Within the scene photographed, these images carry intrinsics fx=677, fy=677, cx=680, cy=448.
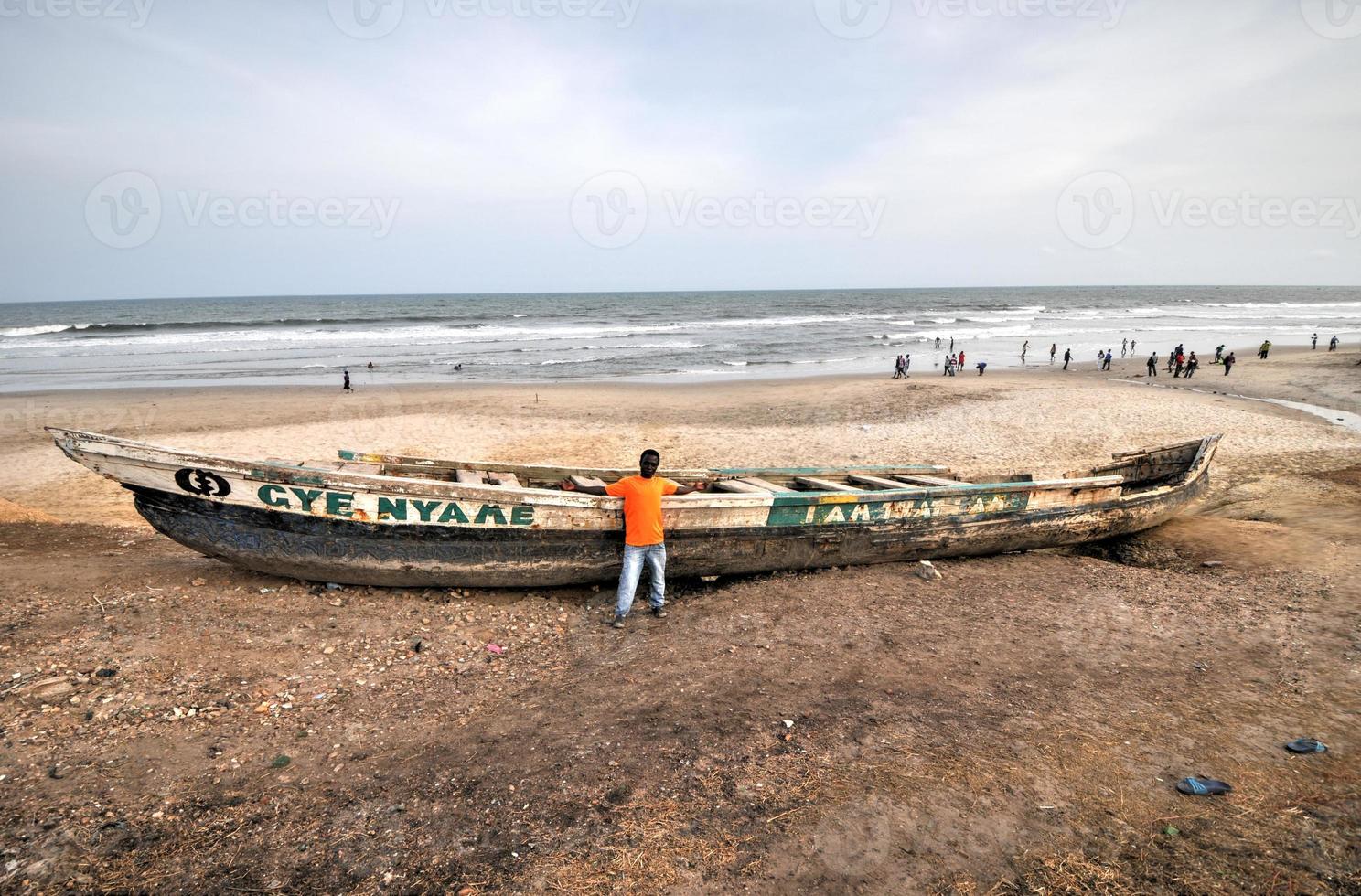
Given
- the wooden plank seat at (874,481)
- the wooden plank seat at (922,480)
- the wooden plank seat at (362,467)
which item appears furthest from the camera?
the wooden plank seat at (922,480)

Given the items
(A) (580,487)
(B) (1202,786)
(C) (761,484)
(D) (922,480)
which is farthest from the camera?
(D) (922,480)

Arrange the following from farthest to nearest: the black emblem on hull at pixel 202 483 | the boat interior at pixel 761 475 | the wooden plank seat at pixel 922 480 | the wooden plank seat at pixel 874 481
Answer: the wooden plank seat at pixel 922 480
the wooden plank seat at pixel 874 481
the boat interior at pixel 761 475
the black emblem on hull at pixel 202 483

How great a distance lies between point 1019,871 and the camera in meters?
3.47

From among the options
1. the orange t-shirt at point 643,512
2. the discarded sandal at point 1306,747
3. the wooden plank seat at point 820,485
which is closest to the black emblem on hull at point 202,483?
the orange t-shirt at point 643,512

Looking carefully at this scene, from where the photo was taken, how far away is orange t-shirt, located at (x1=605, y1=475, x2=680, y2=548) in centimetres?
644

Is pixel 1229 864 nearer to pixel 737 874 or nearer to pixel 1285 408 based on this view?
pixel 737 874

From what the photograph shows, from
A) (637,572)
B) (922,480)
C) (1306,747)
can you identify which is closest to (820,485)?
(922,480)

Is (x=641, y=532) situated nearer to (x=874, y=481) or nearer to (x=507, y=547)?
(x=507, y=547)

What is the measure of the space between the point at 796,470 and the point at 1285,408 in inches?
748

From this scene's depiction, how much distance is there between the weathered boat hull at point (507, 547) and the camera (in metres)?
6.14

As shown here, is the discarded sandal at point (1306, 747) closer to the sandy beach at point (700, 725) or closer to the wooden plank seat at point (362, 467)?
the sandy beach at point (700, 725)

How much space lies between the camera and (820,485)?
8.72 meters

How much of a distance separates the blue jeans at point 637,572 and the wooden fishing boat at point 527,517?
0.38 m

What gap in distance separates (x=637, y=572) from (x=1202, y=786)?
14.4 feet
